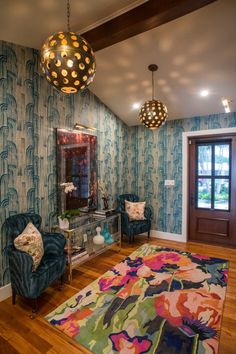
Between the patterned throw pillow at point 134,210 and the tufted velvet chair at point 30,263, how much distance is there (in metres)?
1.85

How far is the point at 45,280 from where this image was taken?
7.28 ft

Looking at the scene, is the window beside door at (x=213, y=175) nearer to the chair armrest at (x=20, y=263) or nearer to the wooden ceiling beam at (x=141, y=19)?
the wooden ceiling beam at (x=141, y=19)

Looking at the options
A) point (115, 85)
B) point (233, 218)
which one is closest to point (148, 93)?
point (115, 85)

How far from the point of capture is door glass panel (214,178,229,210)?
4070 millimetres

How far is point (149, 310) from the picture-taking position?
2205mm

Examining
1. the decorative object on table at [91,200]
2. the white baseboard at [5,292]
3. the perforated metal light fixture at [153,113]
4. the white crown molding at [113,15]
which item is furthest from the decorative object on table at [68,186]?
the white crown molding at [113,15]

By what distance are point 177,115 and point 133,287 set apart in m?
3.23

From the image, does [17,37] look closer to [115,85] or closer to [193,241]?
[115,85]

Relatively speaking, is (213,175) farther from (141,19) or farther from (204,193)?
(141,19)

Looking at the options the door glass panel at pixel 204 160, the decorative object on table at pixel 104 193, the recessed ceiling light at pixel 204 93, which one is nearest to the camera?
the recessed ceiling light at pixel 204 93

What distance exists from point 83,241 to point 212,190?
106 inches

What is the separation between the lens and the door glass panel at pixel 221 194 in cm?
407

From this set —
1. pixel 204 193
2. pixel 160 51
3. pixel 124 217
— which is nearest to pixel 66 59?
pixel 160 51

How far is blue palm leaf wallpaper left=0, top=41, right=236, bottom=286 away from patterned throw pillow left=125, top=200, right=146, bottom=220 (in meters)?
0.42
